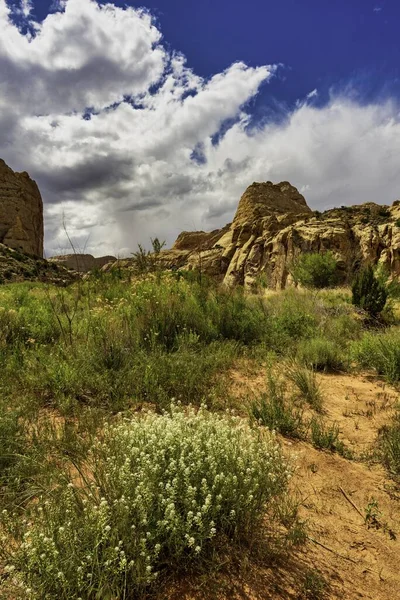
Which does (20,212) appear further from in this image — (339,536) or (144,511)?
(339,536)

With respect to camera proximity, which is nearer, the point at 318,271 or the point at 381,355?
the point at 381,355

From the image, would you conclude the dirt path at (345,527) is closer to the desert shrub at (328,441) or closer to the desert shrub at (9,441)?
the desert shrub at (328,441)

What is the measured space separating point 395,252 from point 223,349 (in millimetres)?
25227

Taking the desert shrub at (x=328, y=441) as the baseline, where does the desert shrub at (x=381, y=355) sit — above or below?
above

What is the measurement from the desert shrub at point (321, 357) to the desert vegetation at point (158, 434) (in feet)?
0.08

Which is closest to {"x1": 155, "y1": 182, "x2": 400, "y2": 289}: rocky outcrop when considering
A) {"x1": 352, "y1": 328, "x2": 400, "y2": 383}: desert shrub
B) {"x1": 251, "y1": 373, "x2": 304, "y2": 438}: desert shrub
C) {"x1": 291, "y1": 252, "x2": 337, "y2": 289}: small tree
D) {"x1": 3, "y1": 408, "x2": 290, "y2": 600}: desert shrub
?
{"x1": 291, "y1": 252, "x2": 337, "y2": 289}: small tree

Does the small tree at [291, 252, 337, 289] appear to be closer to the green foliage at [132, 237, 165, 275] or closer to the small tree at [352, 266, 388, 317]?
the small tree at [352, 266, 388, 317]

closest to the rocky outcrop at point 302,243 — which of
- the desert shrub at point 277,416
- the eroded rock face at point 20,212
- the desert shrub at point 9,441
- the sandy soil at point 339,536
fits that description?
the desert shrub at point 277,416

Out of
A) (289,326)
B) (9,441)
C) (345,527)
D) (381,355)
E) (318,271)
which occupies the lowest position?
(345,527)

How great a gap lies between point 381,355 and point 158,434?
466 centimetres

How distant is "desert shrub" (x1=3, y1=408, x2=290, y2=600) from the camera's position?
1.62m

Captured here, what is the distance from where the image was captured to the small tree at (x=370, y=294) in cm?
1059

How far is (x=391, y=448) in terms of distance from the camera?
3.36m

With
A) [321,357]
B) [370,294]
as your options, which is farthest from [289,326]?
[370,294]
